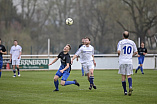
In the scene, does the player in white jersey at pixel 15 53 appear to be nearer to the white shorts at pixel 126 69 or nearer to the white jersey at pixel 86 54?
the white jersey at pixel 86 54

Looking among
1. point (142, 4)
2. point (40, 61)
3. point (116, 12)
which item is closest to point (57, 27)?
point (116, 12)

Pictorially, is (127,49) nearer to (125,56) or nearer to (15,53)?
(125,56)

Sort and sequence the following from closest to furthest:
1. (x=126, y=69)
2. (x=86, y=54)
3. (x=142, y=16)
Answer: (x=126, y=69) < (x=86, y=54) < (x=142, y=16)

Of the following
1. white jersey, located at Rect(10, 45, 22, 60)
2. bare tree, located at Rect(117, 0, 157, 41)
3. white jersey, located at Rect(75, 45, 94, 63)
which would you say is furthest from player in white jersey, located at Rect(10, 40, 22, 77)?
bare tree, located at Rect(117, 0, 157, 41)

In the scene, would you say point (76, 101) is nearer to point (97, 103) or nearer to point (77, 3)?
point (97, 103)

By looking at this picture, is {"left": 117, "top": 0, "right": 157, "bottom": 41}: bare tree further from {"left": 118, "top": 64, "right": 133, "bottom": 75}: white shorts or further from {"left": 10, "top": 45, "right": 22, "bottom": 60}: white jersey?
{"left": 118, "top": 64, "right": 133, "bottom": 75}: white shorts

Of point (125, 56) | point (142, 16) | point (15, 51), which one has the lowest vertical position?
point (125, 56)

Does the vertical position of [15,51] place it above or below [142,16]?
below

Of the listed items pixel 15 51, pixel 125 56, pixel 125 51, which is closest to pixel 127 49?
pixel 125 51

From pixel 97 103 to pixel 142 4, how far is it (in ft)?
133

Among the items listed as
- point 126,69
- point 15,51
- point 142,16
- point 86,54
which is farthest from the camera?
point 142,16

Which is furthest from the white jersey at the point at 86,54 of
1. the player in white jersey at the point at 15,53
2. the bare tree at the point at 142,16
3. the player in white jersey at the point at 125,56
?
the bare tree at the point at 142,16

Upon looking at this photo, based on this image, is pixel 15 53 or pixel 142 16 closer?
pixel 15 53

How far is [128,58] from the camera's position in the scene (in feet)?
41.1
